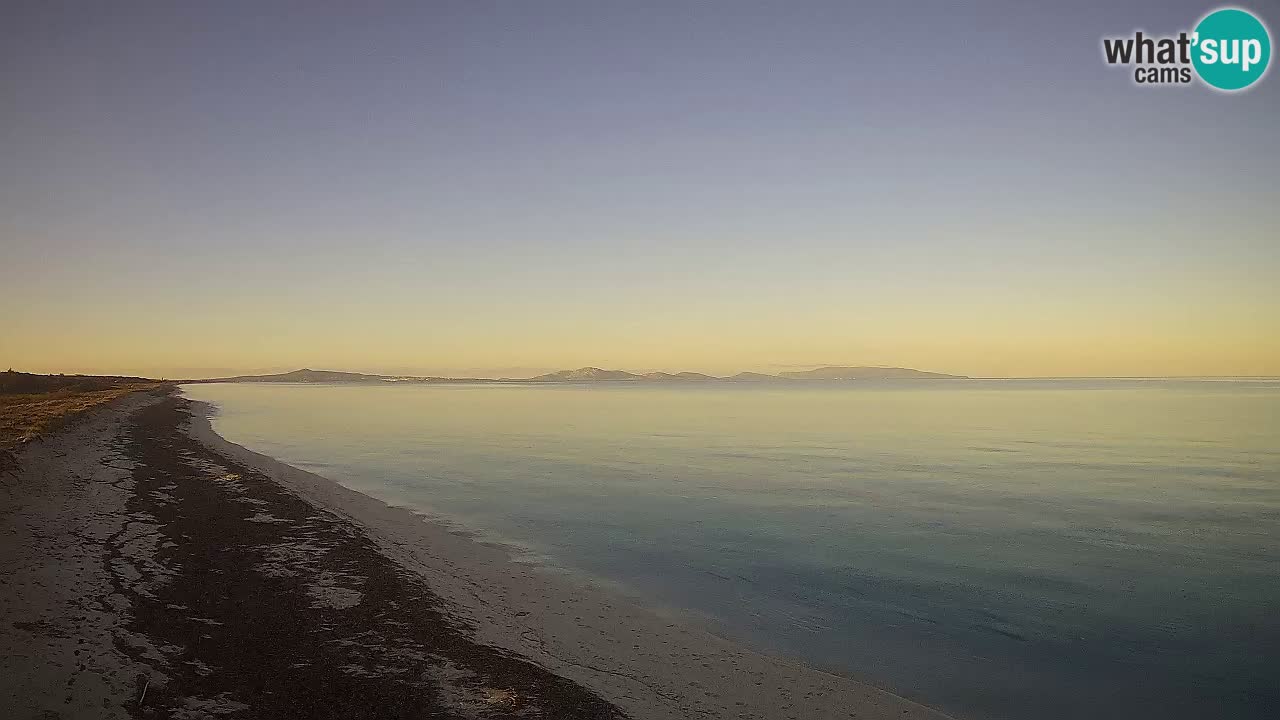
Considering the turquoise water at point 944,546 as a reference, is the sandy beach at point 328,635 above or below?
above

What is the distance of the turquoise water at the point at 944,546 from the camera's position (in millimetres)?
10594

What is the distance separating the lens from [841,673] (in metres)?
10.2

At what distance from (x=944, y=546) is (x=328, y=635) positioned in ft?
48.9

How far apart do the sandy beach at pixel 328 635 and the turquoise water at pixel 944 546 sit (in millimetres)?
1840

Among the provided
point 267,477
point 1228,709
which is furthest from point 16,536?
point 1228,709

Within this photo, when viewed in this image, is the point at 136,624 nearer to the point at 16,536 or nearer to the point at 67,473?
the point at 16,536

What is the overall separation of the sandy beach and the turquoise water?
1.84 m

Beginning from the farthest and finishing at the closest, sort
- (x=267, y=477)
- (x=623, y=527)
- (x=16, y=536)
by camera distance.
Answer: (x=267, y=477) → (x=623, y=527) → (x=16, y=536)

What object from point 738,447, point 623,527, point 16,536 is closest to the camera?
point 16,536

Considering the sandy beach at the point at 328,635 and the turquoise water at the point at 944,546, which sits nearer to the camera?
the sandy beach at the point at 328,635

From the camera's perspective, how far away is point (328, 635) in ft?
32.2

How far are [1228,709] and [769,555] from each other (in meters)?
8.96

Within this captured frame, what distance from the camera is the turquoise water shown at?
417 inches

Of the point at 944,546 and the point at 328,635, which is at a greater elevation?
the point at 328,635
